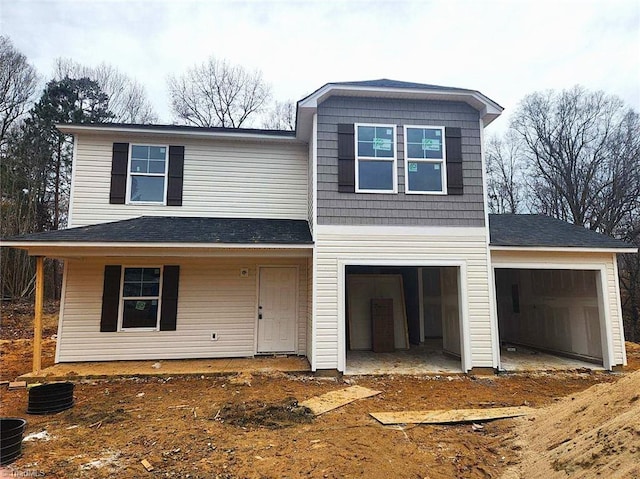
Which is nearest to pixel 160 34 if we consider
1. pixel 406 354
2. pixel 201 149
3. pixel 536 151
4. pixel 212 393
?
pixel 201 149

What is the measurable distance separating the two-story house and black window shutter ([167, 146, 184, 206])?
1.2 inches

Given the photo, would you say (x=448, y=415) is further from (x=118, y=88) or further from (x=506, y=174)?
(x=506, y=174)

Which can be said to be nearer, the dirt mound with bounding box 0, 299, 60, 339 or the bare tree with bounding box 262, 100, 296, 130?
the dirt mound with bounding box 0, 299, 60, 339

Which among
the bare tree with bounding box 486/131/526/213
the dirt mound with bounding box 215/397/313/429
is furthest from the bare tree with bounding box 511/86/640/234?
the dirt mound with bounding box 215/397/313/429

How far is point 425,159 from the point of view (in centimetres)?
748

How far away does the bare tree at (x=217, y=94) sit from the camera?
68.6ft

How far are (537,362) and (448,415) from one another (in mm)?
4400

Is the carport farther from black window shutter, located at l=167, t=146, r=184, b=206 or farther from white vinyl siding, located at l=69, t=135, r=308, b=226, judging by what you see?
black window shutter, located at l=167, t=146, r=184, b=206

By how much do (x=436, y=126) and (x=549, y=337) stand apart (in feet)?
19.8

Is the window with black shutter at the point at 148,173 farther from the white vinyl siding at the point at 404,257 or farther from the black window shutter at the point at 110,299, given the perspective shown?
the white vinyl siding at the point at 404,257

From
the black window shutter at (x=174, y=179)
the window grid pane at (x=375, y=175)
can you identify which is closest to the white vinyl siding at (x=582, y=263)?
the window grid pane at (x=375, y=175)

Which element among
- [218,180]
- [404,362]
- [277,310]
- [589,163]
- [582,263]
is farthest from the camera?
[589,163]

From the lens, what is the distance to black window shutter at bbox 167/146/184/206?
837 cm

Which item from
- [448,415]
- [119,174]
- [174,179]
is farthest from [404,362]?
[119,174]
